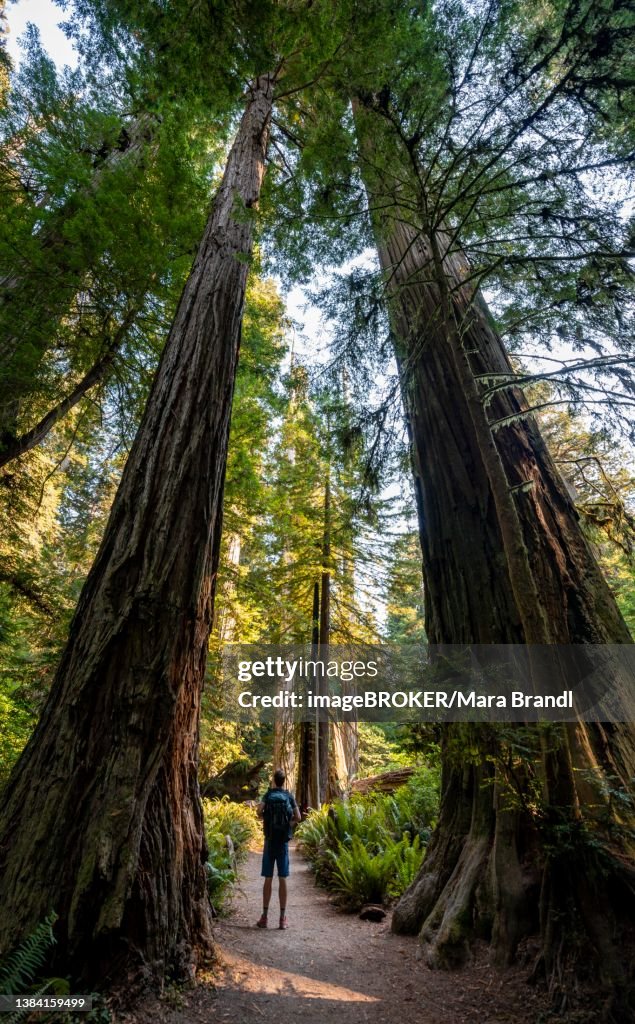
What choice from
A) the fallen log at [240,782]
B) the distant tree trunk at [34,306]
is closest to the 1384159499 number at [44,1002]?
the distant tree trunk at [34,306]

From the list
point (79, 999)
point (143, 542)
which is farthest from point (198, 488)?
point (79, 999)

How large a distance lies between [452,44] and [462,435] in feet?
9.88

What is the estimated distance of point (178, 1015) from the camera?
6.95ft

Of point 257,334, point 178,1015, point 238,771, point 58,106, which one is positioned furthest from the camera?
point 238,771

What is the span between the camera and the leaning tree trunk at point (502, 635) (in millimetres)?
2295

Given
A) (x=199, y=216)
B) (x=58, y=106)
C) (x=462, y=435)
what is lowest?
(x=462, y=435)

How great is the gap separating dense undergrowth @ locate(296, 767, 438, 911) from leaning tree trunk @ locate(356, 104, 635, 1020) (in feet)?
4.89

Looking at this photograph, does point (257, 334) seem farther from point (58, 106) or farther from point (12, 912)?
point (12, 912)

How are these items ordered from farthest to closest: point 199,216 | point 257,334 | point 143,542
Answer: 1. point 257,334
2. point 199,216
3. point 143,542

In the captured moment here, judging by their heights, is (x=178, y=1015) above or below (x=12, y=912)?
below

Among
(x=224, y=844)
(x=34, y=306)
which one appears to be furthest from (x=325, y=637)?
(x=34, y=306)

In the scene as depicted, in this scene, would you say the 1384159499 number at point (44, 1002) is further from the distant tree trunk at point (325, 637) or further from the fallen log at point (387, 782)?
the distant tree trunk at point (325, 637)

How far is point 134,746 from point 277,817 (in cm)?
311

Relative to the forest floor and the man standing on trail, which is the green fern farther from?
the man standing on trail
